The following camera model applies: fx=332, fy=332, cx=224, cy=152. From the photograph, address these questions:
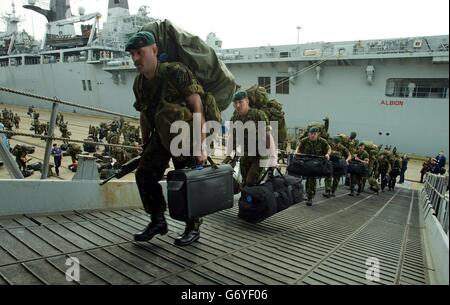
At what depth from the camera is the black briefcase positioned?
2.44m

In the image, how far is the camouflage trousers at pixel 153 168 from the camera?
279 cm

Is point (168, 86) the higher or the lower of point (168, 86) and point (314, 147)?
the higher

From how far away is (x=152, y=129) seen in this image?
9.39 ft

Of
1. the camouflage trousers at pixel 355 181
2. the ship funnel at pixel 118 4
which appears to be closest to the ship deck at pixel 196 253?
the camouflage trousers at pixel 355 181

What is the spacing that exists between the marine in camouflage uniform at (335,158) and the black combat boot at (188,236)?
565 centimetres

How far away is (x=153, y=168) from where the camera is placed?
9.21 feet

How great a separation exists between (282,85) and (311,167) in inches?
895

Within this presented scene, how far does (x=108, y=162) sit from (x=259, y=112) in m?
10.6

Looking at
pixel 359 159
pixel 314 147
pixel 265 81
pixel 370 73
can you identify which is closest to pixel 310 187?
pixel 314 147

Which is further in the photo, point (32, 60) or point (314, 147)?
point (32, 60)

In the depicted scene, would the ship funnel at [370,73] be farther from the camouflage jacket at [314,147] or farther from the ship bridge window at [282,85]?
the camouflage jacket at [314,147]

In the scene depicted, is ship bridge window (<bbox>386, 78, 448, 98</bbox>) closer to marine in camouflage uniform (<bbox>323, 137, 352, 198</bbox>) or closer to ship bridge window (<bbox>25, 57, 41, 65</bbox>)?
marine in camouflage uniform (<bbox>323, 137, 352, 198</bbox>)

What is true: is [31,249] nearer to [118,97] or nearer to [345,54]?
[345,54]

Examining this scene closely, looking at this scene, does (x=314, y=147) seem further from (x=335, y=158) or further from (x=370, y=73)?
(x=370, y=73)
